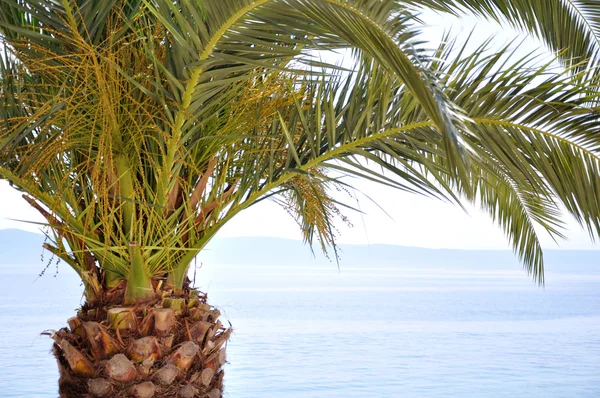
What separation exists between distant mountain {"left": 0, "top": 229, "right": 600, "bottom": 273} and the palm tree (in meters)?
29.2

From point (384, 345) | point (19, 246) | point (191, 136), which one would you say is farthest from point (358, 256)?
point (191, 136)

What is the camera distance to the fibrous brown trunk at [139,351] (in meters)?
2.28

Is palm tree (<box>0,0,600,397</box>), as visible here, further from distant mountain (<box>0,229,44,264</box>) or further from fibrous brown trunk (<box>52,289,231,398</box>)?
distant mountain (<box>0,229,44,264</box>)

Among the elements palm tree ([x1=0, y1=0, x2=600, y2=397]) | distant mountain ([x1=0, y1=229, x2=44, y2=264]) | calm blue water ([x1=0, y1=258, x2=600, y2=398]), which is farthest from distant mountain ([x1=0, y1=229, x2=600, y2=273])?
palm tree ([x1=0, y1=0, x2=600, y2=397])

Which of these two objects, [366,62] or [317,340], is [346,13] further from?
[317,340]

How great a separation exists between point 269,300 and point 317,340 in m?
4.54

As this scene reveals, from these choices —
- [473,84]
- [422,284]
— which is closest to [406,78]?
[473,84]

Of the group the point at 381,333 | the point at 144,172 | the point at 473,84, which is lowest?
the point at 381,333

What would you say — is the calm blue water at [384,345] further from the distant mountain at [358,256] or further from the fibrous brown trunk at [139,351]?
the distant mountain at [358,256]

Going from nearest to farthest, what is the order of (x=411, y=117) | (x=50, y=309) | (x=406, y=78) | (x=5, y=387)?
1. (x=406, y=78)
2. (x=411, y=117)
3. (x=5, y=387)
4. (x=50, y=309)

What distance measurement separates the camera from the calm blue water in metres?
6.57

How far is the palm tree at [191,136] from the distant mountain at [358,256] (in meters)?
29.2

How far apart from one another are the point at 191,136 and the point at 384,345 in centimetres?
678

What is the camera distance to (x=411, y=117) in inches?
90.1
